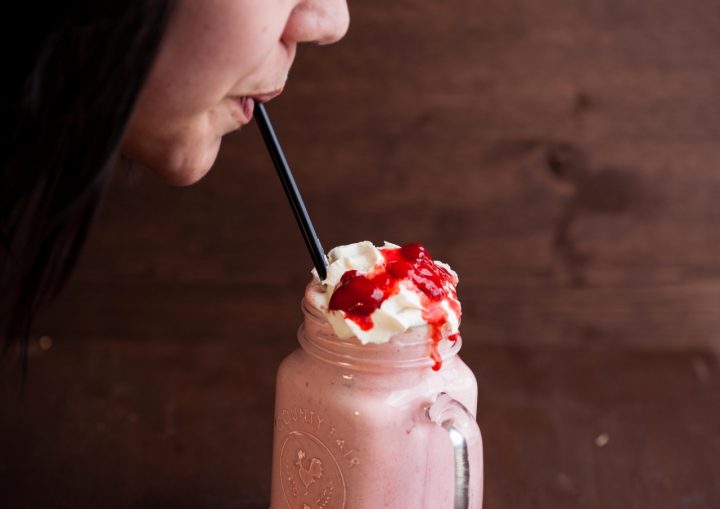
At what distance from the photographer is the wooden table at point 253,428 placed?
39.6 inches

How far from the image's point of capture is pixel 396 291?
0.79 metres

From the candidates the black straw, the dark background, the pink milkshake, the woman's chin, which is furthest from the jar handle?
the dark background

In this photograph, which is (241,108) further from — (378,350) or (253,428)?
(253,428)

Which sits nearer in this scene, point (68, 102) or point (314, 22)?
point (68, 102)

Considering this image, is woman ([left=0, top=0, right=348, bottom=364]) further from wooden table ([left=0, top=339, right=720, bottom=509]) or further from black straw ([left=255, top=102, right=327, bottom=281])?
wooden table ([left=0, top=339, right=720, bottom=509])

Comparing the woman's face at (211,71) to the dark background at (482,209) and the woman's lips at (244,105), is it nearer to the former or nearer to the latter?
the woman's lips at (244,105)

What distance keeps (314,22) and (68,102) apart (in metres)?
0.23

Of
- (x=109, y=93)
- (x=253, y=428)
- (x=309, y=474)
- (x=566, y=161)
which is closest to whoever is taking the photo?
(x=109, y=93)

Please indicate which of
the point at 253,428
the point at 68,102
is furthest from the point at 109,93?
the point at 253,428

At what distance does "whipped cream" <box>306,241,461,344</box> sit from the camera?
2.53ft

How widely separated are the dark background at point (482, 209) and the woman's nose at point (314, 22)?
0.60m

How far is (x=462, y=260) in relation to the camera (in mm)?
1634

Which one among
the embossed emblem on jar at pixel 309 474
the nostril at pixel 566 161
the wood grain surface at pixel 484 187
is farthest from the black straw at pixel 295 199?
the nostril at pixel 566 161

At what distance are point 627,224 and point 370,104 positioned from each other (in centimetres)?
49
